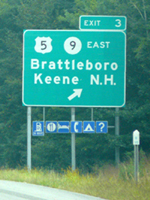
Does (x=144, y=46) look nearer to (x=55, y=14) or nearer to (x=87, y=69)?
(x=87, y=69)

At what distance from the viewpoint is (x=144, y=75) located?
23484mm

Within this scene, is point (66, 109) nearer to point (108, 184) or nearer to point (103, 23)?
point (103, 23)

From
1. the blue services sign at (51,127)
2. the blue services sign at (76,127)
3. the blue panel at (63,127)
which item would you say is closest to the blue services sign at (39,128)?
the blue services sign at (51,127)

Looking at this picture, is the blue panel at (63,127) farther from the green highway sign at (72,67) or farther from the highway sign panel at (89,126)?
the green highway sign at (72,67)

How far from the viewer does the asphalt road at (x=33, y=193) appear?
9781mm

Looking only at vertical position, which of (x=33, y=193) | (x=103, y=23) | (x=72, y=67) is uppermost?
(x=103, y=23)

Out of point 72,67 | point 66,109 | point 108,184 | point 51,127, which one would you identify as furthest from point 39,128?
point 66,109

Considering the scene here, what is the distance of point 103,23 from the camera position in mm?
18203

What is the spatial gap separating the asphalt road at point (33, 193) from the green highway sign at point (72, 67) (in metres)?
5.85

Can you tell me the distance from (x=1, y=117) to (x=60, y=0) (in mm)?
9750

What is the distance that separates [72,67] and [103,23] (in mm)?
2478

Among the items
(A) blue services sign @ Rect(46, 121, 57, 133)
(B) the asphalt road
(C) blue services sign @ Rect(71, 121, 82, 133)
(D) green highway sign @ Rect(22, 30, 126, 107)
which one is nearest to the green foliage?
(C) blue services sign @ Rect(71, 121, 82, 133)

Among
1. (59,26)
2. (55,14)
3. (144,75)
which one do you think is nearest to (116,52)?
(144,75)

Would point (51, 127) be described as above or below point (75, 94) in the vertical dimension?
below
